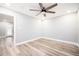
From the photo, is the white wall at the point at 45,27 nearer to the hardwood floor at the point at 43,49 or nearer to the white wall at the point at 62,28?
the white wall at the point at 62,28

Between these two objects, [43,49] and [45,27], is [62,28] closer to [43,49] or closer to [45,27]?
[45,27]

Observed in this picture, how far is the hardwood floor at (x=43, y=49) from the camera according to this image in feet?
5.94

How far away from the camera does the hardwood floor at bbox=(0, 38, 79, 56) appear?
1.81 meters

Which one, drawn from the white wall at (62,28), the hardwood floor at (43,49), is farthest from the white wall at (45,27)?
the hardwood floor at (43,49)

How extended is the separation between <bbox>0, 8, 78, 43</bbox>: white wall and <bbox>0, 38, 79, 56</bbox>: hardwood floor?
0.13 m

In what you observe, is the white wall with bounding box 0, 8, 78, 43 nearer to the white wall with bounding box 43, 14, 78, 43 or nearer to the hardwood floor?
the white wall with bounding box 43, 14, 78, 43

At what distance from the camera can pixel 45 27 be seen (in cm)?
190

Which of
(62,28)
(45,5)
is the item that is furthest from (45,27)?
(45,5)

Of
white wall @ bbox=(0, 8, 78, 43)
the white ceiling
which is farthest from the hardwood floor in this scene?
the white ceiling

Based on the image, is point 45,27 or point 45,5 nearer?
point 45,5

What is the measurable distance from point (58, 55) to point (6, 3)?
1.58 meters

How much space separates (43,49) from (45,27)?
1.62 ft

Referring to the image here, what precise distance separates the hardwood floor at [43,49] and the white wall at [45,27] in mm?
134

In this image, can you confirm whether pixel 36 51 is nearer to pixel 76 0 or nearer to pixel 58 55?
pixel 58 55
